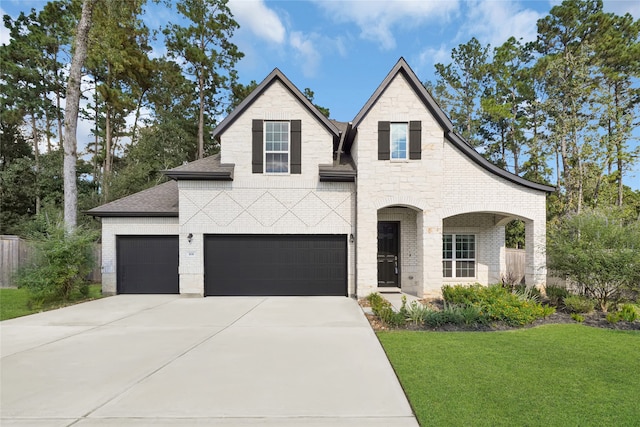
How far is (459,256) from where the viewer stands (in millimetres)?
12266

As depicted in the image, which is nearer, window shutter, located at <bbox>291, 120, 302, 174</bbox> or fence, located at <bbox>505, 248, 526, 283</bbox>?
window shutter, located at <bbox>291, 120, 302, 174</bbox>

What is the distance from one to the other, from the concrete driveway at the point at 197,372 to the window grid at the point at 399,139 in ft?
19.3

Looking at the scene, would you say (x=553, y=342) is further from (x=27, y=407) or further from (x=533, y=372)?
(x=27, y=407)

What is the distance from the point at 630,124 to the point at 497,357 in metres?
19.7

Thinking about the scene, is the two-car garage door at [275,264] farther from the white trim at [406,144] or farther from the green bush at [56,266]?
the green bush at [56,266]

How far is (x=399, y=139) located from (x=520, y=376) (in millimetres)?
Result: 7999

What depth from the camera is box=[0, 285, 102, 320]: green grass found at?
28.0ft

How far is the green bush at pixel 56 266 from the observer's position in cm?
913

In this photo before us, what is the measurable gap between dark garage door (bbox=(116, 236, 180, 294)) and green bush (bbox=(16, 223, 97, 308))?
1.43m

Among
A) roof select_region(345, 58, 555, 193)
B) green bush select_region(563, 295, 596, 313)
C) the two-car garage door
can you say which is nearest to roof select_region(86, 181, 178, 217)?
the two-car garage door

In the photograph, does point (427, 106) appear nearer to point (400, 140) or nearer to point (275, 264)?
point (400, 140)

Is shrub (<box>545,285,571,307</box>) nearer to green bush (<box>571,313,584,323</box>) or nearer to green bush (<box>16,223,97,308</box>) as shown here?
green bush (<box>571,313,584,323</box>)

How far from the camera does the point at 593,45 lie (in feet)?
54.9

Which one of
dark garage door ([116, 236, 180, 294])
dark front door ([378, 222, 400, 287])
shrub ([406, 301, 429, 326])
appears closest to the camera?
shrub ([406, 301, 429, 326])
